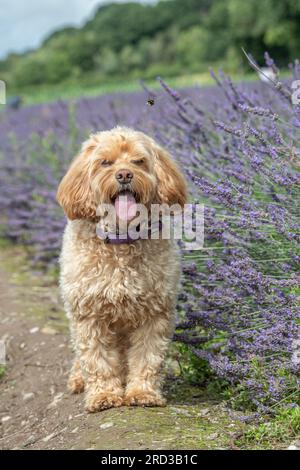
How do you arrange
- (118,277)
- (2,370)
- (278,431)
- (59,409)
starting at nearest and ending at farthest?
(278,431) < (118,277) < (59,409) < (2,370)

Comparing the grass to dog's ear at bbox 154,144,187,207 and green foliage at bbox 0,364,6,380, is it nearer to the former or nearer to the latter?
dog's ear at bbox 154,144,187,207

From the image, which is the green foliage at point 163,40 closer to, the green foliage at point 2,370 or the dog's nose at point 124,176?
the green foliage at point 2,370

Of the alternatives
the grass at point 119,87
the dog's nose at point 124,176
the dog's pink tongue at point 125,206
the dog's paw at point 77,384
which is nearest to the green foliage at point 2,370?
the dog's paw at point 77,384

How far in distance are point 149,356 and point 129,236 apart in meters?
0.56

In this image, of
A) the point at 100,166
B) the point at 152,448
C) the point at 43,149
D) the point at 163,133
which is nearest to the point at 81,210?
the point at 100,166

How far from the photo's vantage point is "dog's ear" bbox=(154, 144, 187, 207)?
3688 millimetres

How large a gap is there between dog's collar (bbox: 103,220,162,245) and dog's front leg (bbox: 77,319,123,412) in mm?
377

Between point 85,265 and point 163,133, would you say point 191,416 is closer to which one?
point 85,265

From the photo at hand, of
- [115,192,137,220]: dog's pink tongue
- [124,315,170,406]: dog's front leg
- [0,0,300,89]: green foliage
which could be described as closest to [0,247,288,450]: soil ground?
[124,315,170,406]: dog's front leg

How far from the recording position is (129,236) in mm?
3652

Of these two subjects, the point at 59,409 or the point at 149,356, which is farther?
the point at 59,409

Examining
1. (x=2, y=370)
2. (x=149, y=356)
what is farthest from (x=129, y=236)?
(x=2, y=370)

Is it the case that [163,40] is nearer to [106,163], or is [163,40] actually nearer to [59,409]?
[59,409]

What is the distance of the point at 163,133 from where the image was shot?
18.1ft
